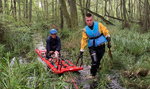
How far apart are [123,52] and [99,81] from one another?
3161 millimetres

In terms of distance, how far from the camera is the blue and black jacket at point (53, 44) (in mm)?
8727

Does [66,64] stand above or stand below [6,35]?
below

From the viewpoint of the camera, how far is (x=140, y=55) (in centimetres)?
934

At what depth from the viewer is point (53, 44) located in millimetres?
8953

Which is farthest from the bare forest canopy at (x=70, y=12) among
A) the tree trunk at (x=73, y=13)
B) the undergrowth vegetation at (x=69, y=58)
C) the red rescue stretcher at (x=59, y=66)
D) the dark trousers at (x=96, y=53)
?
the dark trousers at (x=96, y=53)

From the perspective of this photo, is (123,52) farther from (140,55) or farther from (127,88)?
(127,88)

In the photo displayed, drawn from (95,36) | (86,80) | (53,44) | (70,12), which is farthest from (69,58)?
(70,12)

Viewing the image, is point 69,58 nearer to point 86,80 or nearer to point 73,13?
point 86,80

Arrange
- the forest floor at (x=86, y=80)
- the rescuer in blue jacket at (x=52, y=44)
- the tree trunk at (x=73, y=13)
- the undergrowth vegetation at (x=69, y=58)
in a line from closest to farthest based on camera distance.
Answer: the undergrowth vegetation at (x=69, y=58)
the forest floor at (x=86, y=80)
the rescuer in blue jacket at (x=52, y=44)
the tree trunk at (x=73, y=13)

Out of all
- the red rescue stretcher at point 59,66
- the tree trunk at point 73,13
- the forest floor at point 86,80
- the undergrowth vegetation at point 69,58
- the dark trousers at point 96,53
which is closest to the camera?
the undergrowth vegetation at point 69,58

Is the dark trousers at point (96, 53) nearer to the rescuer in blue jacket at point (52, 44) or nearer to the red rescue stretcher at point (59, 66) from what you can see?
the red rescue stretcher at point (59, 66)

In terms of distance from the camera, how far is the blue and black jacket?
28.6 ft

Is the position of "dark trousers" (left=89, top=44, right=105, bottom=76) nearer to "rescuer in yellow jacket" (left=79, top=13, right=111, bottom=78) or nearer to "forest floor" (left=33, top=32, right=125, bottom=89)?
"rescuer in yellow jacket" (left=79, top=13, right=111, bottom=78)

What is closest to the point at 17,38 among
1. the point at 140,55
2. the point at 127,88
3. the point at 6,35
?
the point at 6,35
